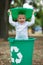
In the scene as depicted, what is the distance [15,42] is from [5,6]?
13.3 m

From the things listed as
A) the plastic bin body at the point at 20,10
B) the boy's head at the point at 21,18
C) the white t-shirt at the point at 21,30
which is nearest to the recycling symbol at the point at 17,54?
the white t-shirt at the point at 21,30

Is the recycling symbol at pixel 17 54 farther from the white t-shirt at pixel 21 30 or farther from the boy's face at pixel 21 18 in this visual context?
the boy's face at pixel 21 18

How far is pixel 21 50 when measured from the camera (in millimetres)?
7039

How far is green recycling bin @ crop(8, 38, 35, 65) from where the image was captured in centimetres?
700

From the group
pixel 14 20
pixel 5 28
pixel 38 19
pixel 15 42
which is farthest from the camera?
pixel 38 19

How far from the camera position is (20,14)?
737 centimetres

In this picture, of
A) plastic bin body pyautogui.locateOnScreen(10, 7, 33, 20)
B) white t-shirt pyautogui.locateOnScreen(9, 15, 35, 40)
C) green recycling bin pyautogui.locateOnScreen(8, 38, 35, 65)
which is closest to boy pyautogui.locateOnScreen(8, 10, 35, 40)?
white t-shirt pyautogui.locateOnScreen(9, 15, 35, 40)

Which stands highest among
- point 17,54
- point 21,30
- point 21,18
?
point 21,18

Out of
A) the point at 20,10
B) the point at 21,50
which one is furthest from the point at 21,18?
the point at 21,50

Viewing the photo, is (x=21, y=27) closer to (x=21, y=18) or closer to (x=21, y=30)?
(x=21, y=30)

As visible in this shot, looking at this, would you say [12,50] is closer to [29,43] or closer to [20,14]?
[29,43]

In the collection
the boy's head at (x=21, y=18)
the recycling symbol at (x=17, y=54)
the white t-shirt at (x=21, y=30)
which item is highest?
the boy's head at (x=21, y=18)

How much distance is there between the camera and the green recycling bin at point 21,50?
700 centimetres

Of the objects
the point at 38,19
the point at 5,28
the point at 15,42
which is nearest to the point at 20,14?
the point at 15,42
